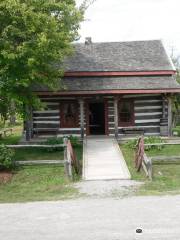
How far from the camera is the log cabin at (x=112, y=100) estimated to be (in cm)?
2455

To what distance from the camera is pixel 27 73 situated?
19109 millimetres

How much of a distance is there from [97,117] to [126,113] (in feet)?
8.33

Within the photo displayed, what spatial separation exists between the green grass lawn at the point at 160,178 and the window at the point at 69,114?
516cm

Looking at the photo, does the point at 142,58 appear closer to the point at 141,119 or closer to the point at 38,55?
the point at 141,119

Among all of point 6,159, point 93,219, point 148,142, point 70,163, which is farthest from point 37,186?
point 148,142

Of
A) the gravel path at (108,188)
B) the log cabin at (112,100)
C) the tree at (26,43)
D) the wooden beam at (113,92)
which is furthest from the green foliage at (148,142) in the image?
the gravel path at (108,188)

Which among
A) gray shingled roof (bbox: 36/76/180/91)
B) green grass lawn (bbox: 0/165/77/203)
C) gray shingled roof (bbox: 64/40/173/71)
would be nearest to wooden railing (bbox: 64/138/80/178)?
green grass lawn (bbox: 0/165/77/203)

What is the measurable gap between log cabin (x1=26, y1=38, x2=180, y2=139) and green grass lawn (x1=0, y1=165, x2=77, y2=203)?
639 cm

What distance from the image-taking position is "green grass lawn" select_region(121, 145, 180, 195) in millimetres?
14443

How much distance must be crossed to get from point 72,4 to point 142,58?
288 inches

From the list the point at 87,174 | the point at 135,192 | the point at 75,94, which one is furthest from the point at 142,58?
the point at 135,192

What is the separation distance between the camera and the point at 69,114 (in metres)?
26.0

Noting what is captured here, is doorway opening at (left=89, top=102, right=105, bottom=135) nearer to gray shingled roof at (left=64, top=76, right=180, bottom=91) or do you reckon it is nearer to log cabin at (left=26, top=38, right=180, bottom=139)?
log cabin at (left=26, top=38, right=180, bottom=139)

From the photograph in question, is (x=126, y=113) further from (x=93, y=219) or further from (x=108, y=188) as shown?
(x=93, y=219)
